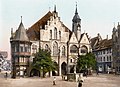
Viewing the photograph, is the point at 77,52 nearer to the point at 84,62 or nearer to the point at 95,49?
the point at 84,62

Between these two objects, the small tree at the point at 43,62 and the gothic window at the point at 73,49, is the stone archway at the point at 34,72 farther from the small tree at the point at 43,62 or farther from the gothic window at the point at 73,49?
the gothic window at the point at 73,49

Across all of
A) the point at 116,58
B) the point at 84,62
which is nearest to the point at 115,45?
the point at 116,58

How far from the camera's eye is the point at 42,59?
2309 inches

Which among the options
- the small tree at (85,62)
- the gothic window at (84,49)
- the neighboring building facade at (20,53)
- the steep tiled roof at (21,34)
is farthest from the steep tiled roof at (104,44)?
the steep tiled roof at (21,34)

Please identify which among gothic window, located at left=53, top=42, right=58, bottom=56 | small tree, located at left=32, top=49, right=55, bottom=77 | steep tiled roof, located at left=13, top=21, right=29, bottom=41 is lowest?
small tree, located at left=32, top=49, right=55, bottom=77

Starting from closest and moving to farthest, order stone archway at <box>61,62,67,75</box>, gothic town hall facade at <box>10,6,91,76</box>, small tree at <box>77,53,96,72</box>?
1. small tree at <box>77,53,96,72</box>
2. gothic town hall facade at <box>10,6,91,76</box>
3. stone archway at <box>61,62,67,75</box>

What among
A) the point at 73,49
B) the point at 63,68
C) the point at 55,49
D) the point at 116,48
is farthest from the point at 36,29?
the point at 116,48

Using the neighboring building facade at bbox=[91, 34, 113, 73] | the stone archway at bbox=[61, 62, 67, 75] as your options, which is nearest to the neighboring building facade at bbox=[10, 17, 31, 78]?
the stone archway at bbox=[61, 62, 67, 75]

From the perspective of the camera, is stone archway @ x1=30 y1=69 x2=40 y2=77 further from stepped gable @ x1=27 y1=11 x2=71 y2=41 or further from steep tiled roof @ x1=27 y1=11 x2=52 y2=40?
steep tiled roof @ x1=27 y1=11 x2=52 y2=40

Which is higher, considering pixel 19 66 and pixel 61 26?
pixel 61 26

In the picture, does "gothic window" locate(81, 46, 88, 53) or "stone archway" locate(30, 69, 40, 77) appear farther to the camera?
"gothic window" locate(81, 46, 88, 53)

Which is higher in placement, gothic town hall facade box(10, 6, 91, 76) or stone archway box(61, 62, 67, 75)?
gothic town hall facade box(10, 6, 91, 76)

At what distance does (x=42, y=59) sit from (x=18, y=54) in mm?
6877

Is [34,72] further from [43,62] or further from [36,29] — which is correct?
[36,29]
